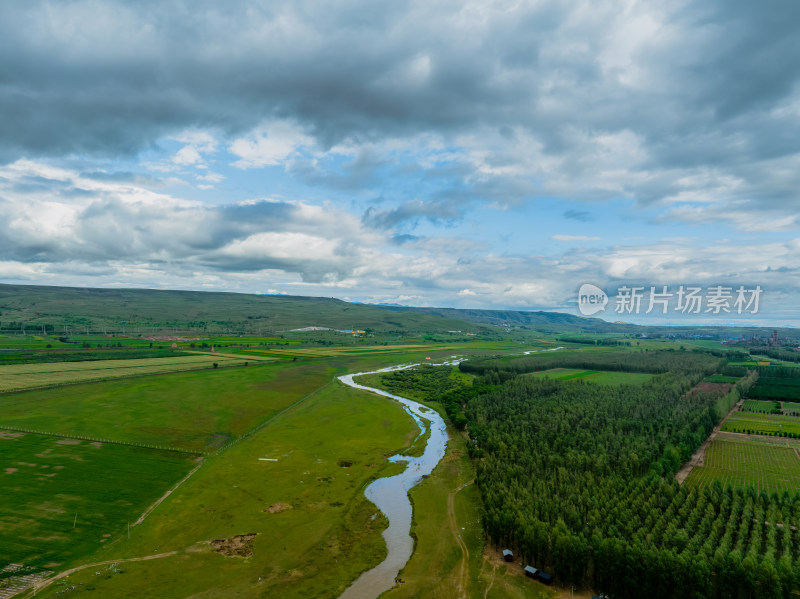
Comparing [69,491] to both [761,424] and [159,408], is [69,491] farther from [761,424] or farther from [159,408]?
[761,424]

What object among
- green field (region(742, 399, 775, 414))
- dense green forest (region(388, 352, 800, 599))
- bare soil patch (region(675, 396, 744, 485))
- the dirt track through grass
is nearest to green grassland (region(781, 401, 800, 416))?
green field (region(742, 399, 775, 414))

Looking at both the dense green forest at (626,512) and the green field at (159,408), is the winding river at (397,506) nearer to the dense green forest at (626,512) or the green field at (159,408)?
the dense green forest at (626,512)

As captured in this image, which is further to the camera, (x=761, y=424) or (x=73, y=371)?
(x=73, y=371)

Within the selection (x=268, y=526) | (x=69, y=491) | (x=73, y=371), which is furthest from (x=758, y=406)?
(x=73, y=371)

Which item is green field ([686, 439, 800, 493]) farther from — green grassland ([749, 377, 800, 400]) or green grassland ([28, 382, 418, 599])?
green grassland ([749, 377, 800, 400])

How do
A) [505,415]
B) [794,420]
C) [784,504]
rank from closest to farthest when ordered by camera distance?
[784,504]
[505,415]
[794,420]

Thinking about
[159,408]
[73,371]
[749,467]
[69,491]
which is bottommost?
[69,491]

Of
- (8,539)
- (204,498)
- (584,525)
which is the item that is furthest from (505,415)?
(8,539)

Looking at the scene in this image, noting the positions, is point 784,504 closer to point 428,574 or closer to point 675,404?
point 428,574
